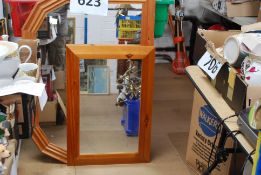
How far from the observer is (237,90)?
165 centimetres

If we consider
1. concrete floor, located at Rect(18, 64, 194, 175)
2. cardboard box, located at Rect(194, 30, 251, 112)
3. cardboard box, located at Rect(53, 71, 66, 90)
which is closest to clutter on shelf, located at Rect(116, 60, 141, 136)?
concrete floor, located at Rect(18, 64, 194, 175)

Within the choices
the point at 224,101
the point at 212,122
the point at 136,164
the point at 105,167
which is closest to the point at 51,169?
the point at 105,167

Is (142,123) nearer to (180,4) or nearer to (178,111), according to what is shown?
(178,111)

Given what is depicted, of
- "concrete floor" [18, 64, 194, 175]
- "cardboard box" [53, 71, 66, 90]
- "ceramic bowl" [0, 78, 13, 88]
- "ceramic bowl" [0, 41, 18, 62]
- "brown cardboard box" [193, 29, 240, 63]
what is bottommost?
"concrete floor" [18, 64, 194, 175]

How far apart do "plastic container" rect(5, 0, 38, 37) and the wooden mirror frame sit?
14.3 inches

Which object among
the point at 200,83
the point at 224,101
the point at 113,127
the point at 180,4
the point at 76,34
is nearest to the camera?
the point at 224,101

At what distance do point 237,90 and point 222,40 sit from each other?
0.53 metres

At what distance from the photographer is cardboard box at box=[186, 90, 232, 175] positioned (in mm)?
2295

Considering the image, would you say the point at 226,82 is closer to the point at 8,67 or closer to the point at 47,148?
the point at 8,67

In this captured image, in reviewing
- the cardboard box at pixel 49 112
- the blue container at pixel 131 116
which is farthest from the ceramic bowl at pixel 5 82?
the cardboard box at pixel 49 112

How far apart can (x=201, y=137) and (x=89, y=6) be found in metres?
1.04

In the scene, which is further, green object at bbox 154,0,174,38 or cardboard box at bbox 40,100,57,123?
cardboard box at bbox 40,100,57,123

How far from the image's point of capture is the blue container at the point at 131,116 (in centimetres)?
267

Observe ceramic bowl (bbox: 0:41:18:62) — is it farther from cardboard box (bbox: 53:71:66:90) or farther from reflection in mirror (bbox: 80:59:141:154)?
cardboard box (bbox: 53:71:66:90)
